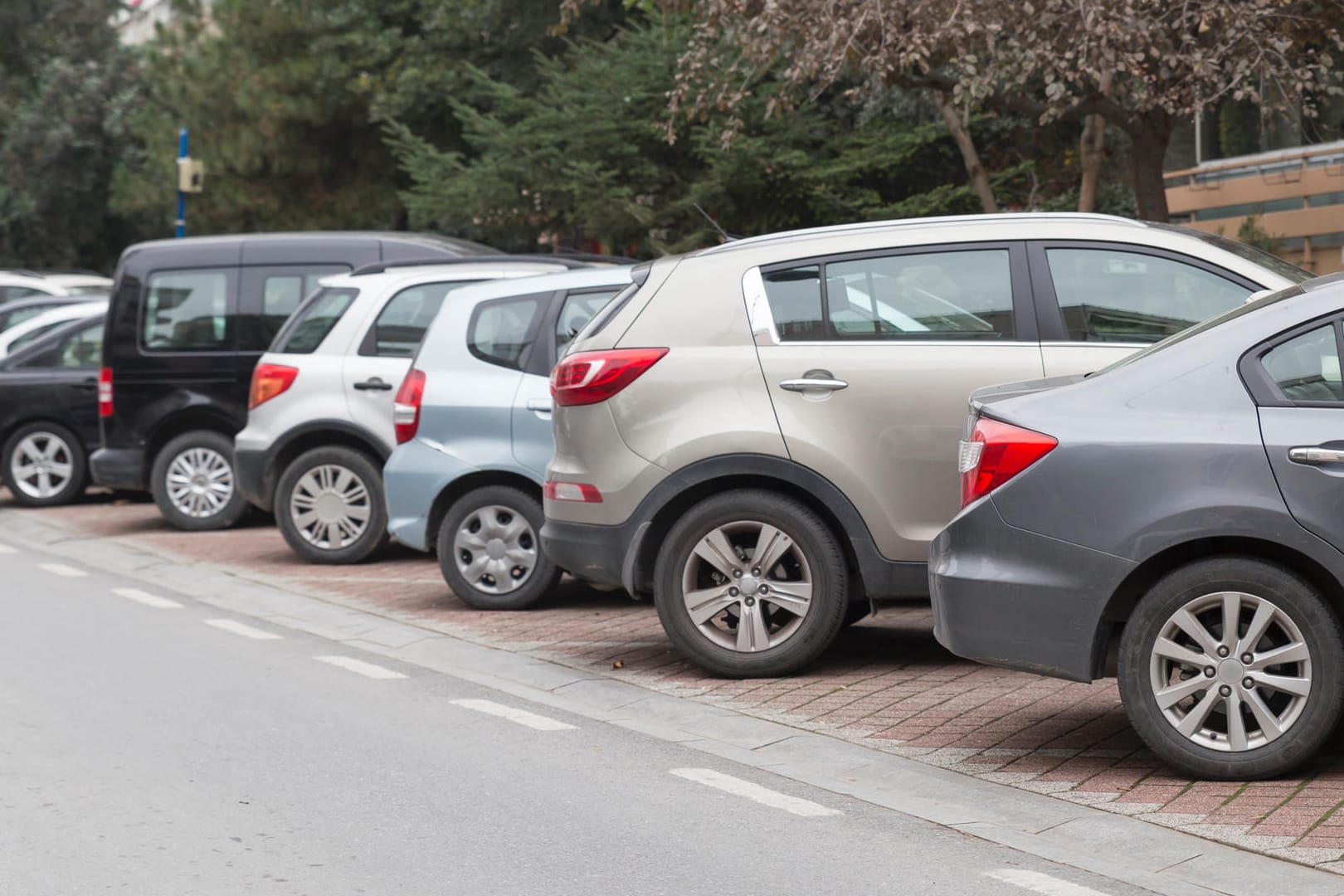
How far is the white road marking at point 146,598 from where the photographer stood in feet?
34.8

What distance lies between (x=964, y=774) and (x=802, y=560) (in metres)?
1.62

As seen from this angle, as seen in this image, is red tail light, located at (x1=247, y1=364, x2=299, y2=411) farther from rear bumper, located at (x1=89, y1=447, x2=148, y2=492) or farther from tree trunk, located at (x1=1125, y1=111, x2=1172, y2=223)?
tree trunk, located at (x1=1125, y1=111, x2=1172, y2=223)

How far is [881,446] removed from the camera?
7.49 meters

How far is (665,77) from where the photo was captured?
18844mm

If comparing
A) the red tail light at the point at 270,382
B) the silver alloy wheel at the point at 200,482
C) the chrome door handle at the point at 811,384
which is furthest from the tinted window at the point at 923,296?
the silver alloy wheel at the point at 200,482

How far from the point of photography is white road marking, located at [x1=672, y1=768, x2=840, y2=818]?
5.79m

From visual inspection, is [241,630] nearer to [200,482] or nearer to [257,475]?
[257,475]

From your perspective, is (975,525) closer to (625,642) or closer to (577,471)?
(577,471)

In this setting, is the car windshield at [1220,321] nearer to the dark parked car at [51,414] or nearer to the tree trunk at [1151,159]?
the tree trunk at [1151,159]

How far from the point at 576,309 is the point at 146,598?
3168mm

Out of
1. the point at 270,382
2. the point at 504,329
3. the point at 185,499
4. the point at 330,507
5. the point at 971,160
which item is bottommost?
the point at 185,499

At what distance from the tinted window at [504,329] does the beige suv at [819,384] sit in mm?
2067

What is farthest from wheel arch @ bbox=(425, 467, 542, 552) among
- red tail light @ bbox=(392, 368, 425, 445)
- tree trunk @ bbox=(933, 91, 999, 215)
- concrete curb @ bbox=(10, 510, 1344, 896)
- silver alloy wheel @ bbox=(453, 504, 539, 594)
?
tree trunk @ bbox=(933, 91, 999, 215)

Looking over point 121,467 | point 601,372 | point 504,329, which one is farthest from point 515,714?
point 121,467
